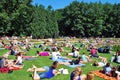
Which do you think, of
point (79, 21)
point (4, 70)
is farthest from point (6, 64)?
point (79, 21)

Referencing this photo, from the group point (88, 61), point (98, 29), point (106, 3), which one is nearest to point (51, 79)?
point (88, 61)

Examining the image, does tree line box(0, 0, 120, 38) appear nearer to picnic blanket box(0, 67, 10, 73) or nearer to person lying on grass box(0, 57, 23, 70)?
person lying on grass box(0, 57, 23, 70)

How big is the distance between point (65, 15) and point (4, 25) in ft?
119

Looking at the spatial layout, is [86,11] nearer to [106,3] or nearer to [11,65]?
[106,3]

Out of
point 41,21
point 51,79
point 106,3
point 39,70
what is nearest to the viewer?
point 51,79

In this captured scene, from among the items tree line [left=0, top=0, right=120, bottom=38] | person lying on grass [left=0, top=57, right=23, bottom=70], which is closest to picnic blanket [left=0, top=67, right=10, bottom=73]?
person lying on grass [left=0, top=57, right=23, bottom=70]

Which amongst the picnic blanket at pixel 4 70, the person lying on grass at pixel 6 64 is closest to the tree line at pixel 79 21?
the person lying on grass at pixel 6 64

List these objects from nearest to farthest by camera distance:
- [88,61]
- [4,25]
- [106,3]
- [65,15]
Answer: [88,61], [4,25], [65,15], [106,3]

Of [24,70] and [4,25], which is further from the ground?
[4,25]

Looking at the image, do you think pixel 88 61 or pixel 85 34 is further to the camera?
pixel 85 34

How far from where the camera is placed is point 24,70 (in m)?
17.7

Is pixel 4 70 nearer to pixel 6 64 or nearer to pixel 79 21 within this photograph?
pixel 6 64

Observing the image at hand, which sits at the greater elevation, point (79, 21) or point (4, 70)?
point (79, 21)

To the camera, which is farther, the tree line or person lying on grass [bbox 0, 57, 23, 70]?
the tree line
